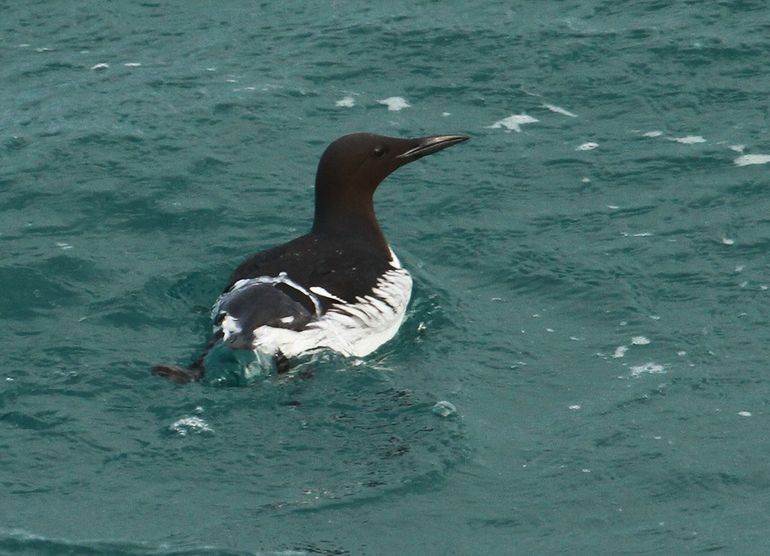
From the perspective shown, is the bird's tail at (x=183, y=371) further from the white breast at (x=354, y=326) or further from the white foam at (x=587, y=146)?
the white foam at (x=587, y=146)

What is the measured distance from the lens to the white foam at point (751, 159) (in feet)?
35.6

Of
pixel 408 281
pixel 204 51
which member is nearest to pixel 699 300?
pixel 408 281

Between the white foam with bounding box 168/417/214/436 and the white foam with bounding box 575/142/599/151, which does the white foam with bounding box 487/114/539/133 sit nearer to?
the white foam with bounding box 575/142/599/151

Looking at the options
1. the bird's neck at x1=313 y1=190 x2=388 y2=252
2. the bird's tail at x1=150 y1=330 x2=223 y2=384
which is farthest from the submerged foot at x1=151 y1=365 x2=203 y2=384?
the bird's neck at x1=313 y1=190 x2=388 y2=252

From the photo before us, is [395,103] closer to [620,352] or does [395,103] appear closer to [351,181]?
[351,181]

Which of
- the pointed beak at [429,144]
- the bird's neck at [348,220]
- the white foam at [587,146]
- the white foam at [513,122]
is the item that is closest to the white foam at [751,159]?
the white foam at [587,146]

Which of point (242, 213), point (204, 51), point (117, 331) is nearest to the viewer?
point (117, 331)

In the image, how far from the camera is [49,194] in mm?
10617

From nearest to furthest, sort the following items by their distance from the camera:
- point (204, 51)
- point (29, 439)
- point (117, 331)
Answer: point (29, 439) < point (117, 331) < point (204, 51)

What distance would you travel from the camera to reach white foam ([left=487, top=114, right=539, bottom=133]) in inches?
452

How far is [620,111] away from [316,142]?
7.34 ft

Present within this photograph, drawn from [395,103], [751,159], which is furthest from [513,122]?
[751,159]

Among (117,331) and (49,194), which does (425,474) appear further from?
(49,194)

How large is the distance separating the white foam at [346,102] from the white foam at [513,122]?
108 centimetres
